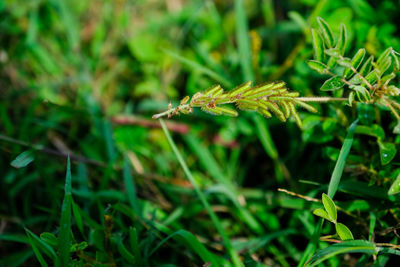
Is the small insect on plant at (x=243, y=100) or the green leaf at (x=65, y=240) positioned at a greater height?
the small insect on plant at (x=243, y=100)

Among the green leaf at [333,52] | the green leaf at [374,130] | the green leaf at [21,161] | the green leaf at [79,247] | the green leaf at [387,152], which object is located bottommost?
the green leaf at [79,247]

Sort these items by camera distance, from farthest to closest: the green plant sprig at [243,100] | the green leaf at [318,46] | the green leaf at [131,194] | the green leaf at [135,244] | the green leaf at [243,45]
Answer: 1. the green leaf at [243,45]
2. the green leaf at [131,194]
3. the green leaf at [135,244]
4. the green leaf at [318,46]
5. the green plant sprig at [243,100]

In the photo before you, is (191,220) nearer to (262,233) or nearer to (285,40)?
(262,233)

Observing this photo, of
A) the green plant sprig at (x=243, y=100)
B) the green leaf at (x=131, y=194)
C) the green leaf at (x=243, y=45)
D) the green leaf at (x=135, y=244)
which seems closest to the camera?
the green plant sprig at (x=243, y=100)

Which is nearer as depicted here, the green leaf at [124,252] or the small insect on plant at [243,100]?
the small insect on plant at [243,100]

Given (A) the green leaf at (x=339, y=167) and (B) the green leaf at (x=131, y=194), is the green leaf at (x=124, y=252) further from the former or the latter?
(A) the green leaf at (x=339, y=167)

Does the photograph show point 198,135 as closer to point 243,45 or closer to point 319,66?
point 243,45

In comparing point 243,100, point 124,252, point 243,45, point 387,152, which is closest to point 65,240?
point 124,252

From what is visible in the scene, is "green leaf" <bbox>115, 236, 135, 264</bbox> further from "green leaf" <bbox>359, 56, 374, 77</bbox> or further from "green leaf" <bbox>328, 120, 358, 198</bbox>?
"green leaf" <bbox>359, 56, 374, 77</bbox>

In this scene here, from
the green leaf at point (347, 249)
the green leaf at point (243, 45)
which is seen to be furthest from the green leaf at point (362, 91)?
the green leaf at point (243, 45)
